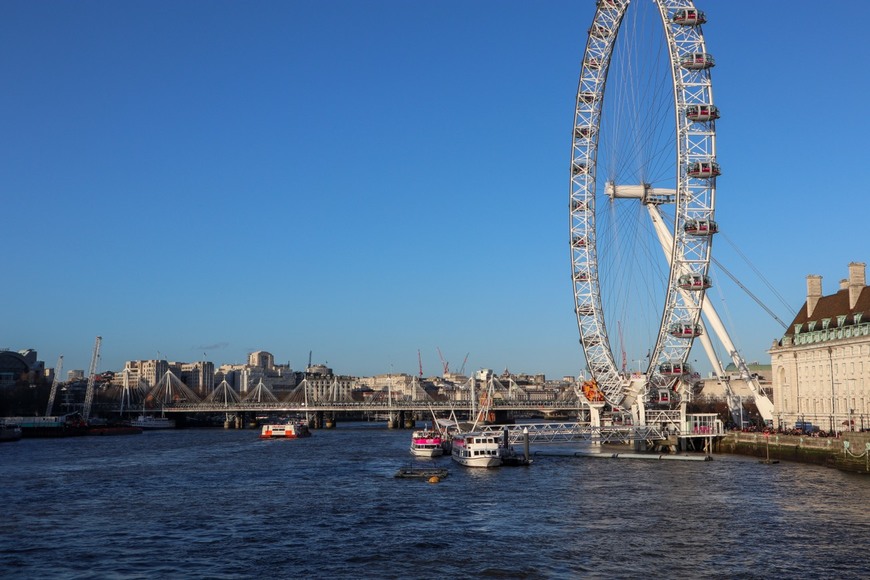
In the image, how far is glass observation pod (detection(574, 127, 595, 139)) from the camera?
3268 inches

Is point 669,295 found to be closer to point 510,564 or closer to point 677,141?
point 677,141

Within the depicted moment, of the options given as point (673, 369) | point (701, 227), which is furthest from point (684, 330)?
point (701, 227)

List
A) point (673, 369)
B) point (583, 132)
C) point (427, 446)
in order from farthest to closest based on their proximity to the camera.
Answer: point (583, 132) < point (427, 446) < point (673, 369)


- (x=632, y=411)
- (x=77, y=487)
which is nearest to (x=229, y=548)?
(x=77, y=487)

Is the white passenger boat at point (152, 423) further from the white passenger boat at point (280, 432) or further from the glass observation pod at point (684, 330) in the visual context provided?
the glass observation pod at point (684, 330)

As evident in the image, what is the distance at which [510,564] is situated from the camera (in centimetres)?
3219

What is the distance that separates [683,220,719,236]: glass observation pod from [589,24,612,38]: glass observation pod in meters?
17.7

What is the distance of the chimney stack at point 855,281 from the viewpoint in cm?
7362

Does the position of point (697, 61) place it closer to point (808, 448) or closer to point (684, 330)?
point (684, 330)

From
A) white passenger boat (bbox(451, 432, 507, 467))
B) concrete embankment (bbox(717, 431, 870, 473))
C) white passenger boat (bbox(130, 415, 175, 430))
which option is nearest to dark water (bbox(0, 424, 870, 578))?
concrete embankment (bbox(717, 431, 870, 473))

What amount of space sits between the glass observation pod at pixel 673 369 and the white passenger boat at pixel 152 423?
387ft

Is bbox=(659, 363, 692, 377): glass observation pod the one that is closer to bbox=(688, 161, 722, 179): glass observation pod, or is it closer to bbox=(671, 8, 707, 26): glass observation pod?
bbox=(688, 161, 722, 179): glass observation pod

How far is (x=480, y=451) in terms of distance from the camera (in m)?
68.4

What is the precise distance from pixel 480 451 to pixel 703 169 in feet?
86.7
